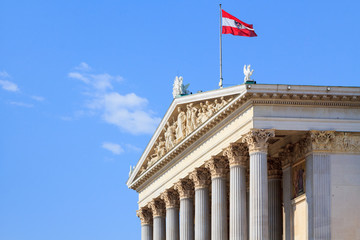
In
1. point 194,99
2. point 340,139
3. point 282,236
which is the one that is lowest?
point 282,236

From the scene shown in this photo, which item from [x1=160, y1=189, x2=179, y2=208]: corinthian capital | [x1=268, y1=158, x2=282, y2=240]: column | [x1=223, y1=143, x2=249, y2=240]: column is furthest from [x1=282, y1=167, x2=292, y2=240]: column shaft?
[x1=160, y1=189, x2=179, y2=208]: corinthian capital

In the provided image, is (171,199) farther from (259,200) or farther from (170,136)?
(259,200)

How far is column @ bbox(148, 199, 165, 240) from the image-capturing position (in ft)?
326

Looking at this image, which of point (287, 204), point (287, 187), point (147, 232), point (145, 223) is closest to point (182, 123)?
point (287, 187)

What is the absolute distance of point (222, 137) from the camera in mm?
78250

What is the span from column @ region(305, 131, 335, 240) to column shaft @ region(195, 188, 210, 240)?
49.0ft

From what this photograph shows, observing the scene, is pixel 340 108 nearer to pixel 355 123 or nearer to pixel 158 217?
pixel 355 123

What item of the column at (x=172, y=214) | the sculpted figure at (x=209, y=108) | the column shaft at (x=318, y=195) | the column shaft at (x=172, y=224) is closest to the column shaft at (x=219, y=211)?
the sculpted figure at (x=209, y=108)

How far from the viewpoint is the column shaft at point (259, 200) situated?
231ft

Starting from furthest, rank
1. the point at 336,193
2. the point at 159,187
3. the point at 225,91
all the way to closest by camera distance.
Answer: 1. the point at 159,187
2. the point at 225,91
3. the point at 336,193

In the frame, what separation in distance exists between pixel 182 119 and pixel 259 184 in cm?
1862

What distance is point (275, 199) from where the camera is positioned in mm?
79438

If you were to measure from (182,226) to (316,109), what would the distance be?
2272cm

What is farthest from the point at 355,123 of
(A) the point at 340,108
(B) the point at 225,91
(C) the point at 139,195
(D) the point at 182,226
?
(C) the point at 139,195
